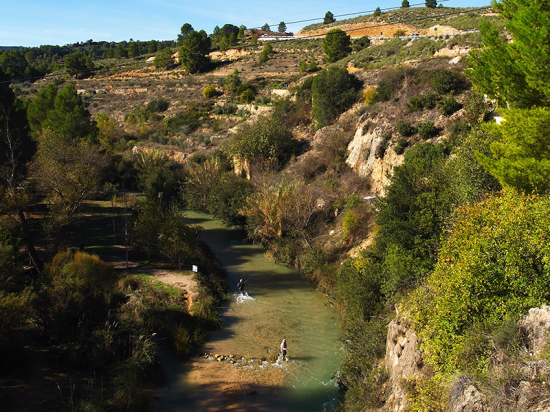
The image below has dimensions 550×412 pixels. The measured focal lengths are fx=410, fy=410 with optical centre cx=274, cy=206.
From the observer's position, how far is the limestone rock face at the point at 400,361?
1010cm

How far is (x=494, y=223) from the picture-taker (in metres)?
10.5

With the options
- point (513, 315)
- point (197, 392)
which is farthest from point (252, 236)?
point (513, 315)

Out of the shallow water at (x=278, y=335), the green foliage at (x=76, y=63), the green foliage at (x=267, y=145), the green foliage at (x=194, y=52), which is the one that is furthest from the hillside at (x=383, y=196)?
the green foliage at (x=76, y=63)

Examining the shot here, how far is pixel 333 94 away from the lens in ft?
122

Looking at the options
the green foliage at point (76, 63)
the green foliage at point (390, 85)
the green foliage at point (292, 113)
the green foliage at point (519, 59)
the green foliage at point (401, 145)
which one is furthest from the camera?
the green foliage at point (76, 63)

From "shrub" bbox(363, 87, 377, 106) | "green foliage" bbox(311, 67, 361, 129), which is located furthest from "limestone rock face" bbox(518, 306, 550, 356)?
"green foliage" bbox(311, 67, 361, 129)

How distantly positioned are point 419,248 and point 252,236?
553 inches

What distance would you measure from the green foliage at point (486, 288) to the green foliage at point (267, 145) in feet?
89.6

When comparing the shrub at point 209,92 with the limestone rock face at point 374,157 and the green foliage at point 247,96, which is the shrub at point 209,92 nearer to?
the green foliage at point 247,96

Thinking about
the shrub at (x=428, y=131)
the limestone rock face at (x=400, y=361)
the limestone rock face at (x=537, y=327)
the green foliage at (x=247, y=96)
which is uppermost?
the green foliage at (x=247, y=96)

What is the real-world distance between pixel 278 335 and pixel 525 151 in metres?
12.0

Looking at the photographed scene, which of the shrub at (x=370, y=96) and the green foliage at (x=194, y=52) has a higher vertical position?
the green foliage at (x=194, y=52)

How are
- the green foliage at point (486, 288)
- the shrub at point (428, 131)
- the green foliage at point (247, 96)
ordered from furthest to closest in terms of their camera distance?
the green foliage at point (247, 96)
the shrub at point (428, 131)
the green foliage at point (486, 288)

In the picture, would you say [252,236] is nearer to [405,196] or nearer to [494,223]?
[405,196]
